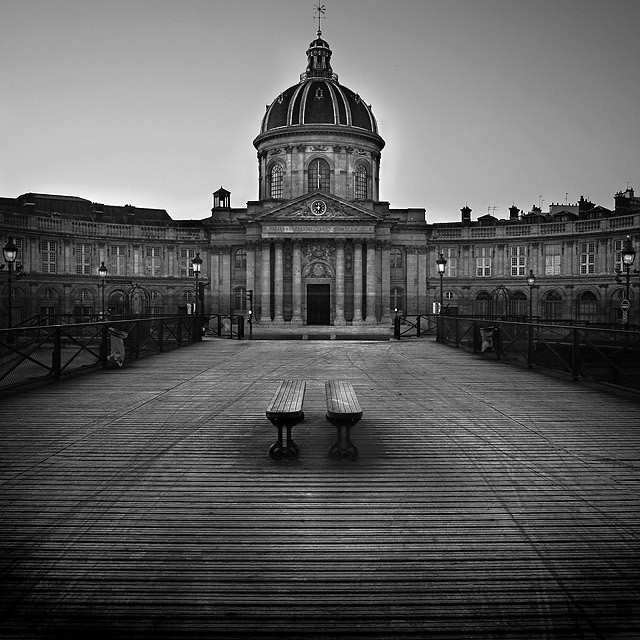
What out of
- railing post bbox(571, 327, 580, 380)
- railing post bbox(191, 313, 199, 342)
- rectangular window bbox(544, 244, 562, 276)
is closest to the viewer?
railing post bbox(571, 327, 580, 380)

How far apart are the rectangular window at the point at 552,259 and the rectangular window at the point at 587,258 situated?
2017 mm

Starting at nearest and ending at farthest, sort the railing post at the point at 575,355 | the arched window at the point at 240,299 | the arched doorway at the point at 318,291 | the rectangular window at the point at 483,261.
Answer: the railing post at the point at 575,355 < the arched doorway at the point at 318,291 < the arched window at the point at 240,299 < the rectangular window at the point at 483,261

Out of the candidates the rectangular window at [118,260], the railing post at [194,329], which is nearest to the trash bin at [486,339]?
the railing post at [194,329]

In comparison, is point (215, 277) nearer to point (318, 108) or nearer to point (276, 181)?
point (276, 181)

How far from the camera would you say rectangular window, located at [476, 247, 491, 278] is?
58750 mm

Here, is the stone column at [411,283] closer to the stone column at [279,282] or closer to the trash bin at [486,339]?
the stone column at [279,282]

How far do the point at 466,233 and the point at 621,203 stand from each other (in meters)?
19.3

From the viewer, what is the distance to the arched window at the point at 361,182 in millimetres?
59469

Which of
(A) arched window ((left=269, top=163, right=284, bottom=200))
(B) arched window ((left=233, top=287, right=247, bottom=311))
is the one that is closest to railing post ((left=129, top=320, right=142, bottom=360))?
(B) arched window ((left=233, top=287, right=247, bottom=311))

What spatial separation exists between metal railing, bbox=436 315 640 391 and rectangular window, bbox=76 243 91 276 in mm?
38805

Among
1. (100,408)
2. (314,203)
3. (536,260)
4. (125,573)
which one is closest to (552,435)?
(125,573)

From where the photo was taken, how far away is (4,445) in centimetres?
838

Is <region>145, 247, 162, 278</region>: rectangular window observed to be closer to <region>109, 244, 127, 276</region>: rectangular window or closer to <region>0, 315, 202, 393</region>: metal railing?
<region>109, 244, 127, 276</region>: rectangular window

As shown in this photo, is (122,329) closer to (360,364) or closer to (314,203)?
(360,364)
